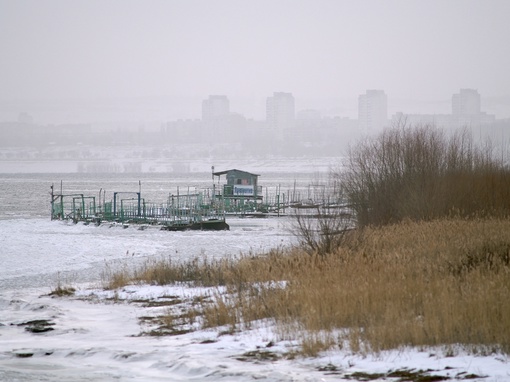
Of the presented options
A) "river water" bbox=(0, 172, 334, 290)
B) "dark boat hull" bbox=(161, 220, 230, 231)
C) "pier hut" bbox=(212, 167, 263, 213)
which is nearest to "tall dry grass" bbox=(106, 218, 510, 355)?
"river water" bbox=(0, 172, 334, 290)

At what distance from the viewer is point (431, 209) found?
26859mm

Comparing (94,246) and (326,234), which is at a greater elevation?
(326,234)

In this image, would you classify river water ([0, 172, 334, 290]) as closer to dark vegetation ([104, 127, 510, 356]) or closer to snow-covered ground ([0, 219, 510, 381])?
snow-covered ground ([0, 219, 510, 381])

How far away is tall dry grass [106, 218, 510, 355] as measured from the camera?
30.2 feet

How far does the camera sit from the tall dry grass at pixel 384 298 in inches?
362

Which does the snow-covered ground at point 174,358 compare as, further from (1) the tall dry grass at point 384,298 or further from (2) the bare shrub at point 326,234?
(2) the bare shrub at point 326,234

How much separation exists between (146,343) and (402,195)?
18.8 meters

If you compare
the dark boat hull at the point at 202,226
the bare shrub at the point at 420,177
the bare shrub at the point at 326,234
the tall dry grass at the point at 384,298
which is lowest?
the dark boat hull at the point at 202,226

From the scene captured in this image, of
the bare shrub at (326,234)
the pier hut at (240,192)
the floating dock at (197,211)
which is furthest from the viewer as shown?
the pier hut at (240,192)

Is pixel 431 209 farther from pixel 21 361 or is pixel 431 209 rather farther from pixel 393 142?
pixel 21 361

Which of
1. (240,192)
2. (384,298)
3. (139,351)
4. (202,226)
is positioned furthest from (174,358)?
(240,192)

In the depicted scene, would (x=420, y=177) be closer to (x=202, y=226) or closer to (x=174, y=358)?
(x=202, y=226)

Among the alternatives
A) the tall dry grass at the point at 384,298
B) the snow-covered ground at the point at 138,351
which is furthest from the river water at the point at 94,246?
the tall dry grass at the point at 384,298

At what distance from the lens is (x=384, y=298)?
11086 mm
